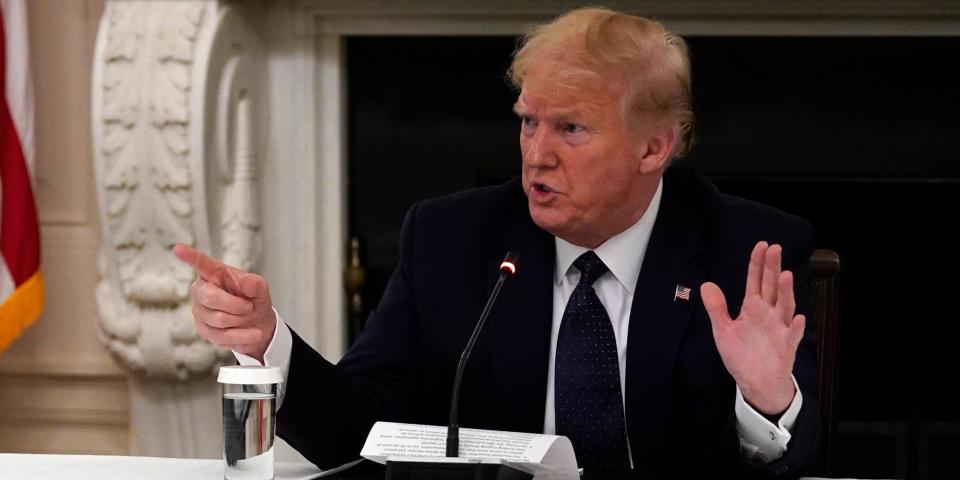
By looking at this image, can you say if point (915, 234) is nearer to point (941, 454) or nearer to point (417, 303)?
point (941, 454)

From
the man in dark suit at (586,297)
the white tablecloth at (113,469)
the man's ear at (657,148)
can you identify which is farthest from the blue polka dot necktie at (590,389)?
the white tablecloth at (113,469)

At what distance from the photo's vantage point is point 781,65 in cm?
341

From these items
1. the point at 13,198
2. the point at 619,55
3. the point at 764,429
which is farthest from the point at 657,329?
the point at 13,198

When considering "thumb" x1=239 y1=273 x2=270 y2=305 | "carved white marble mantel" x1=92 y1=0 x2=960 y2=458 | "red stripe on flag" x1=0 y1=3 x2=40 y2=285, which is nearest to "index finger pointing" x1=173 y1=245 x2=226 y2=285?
"thumb" x1=239 y1=273 x2=270 y2=305

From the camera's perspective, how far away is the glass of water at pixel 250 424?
1.44 metres

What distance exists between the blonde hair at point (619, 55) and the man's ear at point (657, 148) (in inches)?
0.9

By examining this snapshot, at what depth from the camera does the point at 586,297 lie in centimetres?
185

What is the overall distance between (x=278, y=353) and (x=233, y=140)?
5.62 ft

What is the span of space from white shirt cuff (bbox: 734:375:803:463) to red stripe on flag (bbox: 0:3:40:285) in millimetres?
2117

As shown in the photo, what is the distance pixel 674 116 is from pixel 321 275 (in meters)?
1.74

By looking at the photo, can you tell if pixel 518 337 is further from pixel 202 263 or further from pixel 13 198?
pixel 13 198

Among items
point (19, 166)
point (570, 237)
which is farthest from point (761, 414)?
point (19, 166)

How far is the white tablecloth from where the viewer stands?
5.07 feet

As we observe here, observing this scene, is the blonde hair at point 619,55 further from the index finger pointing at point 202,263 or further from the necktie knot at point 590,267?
the index finger pointing at point 202,263
